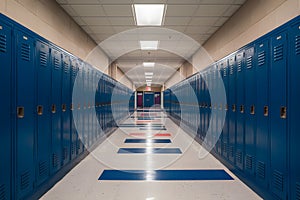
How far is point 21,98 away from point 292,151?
2.54 m

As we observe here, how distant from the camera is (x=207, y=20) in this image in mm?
6281

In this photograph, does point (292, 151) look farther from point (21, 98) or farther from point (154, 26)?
point (154, 26)

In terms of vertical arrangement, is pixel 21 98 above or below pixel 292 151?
above

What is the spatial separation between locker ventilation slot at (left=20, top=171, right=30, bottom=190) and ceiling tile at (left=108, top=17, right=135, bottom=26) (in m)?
4.46

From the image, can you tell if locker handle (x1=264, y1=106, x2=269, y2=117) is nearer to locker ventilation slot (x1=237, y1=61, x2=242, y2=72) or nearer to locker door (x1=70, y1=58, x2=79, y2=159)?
locker ventilation slot (x1=237, y1=61, x2=242, y2=72)

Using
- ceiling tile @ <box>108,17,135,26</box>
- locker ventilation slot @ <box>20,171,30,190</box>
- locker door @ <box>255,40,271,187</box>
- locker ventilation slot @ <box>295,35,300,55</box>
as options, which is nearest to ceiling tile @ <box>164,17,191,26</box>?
ceiling tile @ <box>108,17,135,26</box>

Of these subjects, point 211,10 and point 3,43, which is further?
point 211,10

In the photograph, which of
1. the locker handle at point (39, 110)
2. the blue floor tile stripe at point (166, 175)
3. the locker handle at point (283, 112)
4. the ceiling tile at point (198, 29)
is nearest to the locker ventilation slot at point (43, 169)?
the locker handle at point (39, 110)

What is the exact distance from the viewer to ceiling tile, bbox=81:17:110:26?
6.14m

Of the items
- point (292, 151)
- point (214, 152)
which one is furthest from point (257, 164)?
point (214, 152)

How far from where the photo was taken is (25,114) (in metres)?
2.53

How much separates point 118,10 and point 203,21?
216 centimetres

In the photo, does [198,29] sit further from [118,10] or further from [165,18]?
[118,10]

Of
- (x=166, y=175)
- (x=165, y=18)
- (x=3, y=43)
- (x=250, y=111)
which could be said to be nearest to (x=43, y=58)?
(x=3, y=43)
